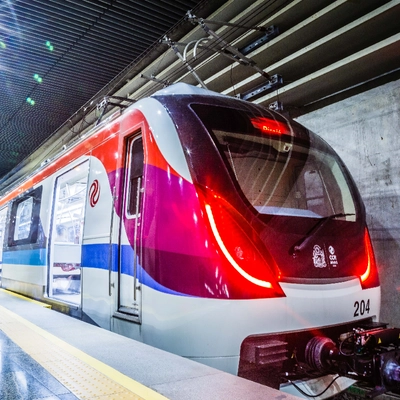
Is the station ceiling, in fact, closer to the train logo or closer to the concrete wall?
the concrete wall

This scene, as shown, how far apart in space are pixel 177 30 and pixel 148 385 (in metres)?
5.90

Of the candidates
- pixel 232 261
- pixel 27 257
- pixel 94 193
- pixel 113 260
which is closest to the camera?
pixel 232 261

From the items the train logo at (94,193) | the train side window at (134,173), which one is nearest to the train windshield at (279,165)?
the train side window at (134,173)

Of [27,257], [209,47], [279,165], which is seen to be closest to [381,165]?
[279,165]

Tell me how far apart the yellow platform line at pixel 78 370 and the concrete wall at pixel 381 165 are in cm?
398

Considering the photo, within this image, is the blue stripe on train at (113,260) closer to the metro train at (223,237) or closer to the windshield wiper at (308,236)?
the metro train at (223,237)

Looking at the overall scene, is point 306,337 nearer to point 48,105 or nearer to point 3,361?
point 3,361

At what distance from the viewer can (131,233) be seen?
366 cm

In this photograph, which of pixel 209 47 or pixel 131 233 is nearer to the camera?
pixel 131 233

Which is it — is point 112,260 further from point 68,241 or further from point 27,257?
point 68,241

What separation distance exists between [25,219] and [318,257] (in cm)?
600

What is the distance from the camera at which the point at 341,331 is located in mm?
3488

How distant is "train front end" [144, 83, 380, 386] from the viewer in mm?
2959

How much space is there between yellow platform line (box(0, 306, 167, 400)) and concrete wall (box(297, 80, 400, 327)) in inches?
157
